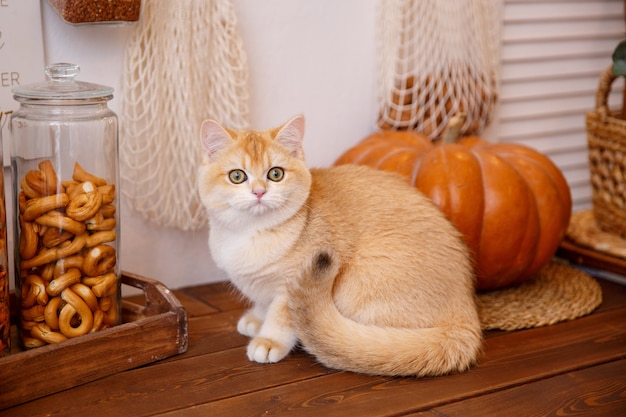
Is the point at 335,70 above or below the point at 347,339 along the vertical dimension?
above

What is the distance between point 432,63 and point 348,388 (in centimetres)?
112

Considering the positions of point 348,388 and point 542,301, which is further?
point 542,301

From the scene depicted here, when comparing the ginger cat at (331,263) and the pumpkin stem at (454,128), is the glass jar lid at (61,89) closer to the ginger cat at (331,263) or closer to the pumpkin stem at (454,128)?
the ginger cat at (331,263)

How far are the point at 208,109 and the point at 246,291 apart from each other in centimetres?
53

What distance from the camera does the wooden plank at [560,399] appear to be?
1.37 meters

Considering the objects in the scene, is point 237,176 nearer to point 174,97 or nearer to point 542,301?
point 174,97

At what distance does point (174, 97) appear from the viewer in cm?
183

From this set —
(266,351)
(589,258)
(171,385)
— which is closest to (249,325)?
(266,351)

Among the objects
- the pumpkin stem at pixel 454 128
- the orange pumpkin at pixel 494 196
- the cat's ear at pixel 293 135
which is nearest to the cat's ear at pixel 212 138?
the cat's ear at pixel 293 135

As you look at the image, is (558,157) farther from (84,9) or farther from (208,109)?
(84,9)

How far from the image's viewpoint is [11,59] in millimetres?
1637

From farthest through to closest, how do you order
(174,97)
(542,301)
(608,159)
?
(608,159)
(542,301)
(174,97)

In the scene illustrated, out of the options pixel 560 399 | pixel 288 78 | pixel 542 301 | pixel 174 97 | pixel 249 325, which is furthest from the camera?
pixel 288 78

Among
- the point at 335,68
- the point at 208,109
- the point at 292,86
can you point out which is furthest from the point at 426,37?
the point at 208,109
